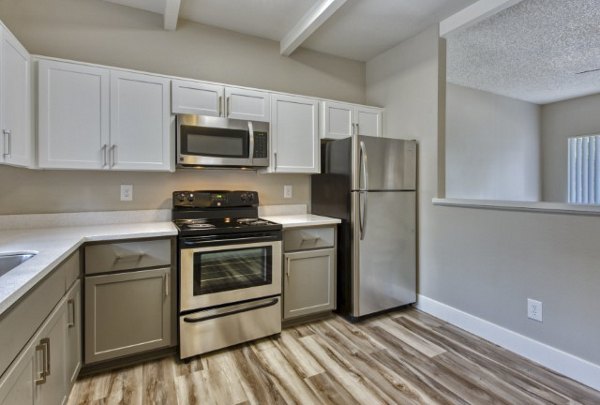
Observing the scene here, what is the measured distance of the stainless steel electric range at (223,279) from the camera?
2086 mm

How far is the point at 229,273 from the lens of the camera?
7.39ft


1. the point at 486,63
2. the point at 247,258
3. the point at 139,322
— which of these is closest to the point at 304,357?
the point at 247,258

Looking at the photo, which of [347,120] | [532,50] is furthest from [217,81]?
[532,50]

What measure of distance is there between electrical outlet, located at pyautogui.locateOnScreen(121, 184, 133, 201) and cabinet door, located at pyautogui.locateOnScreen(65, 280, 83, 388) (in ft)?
2.84

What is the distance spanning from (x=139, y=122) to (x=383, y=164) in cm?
197

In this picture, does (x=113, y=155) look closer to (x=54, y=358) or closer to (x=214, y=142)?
(x=214, y=142)

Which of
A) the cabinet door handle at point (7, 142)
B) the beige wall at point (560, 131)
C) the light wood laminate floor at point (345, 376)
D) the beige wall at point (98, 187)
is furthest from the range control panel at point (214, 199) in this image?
the beige wall at point (560, 131)

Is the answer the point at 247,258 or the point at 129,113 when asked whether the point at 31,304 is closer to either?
the point at 247,258

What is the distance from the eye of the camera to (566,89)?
4.63 m

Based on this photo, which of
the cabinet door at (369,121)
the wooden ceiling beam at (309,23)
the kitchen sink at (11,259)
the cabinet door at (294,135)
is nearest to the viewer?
the kitchen sink at (11,259)

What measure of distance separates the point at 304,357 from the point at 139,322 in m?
1.11

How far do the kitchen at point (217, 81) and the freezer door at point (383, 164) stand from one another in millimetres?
150

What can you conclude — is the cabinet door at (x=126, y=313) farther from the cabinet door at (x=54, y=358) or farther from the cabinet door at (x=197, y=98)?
the cabinet door at (x=197, y=98)

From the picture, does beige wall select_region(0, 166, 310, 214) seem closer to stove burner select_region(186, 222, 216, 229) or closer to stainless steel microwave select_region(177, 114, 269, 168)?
stainless steel microwave select_region(177, 114, 269, 168)
